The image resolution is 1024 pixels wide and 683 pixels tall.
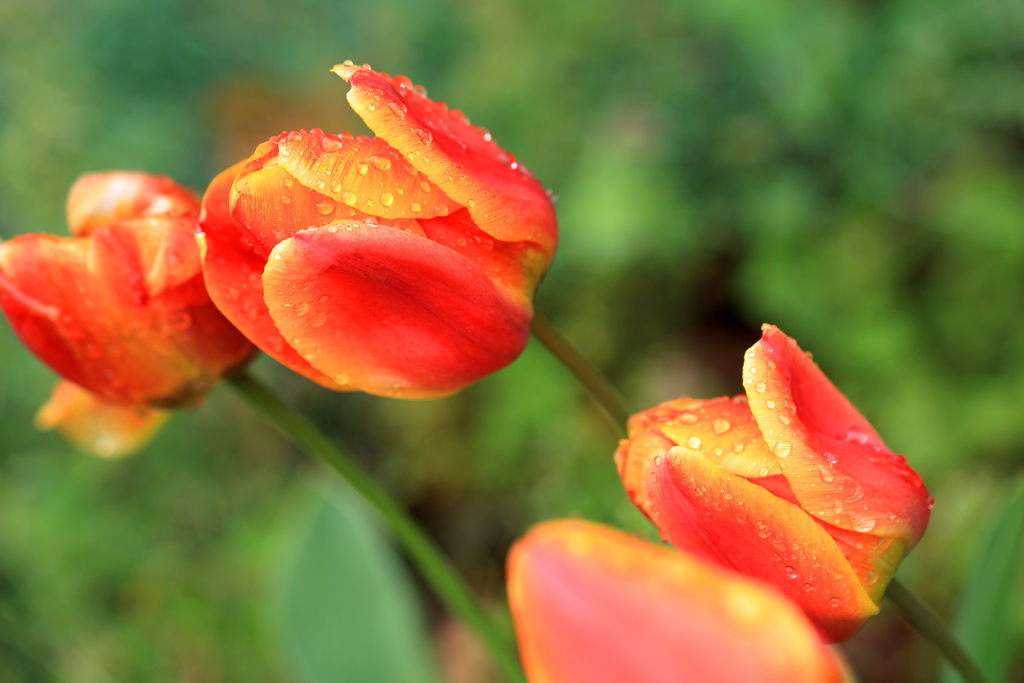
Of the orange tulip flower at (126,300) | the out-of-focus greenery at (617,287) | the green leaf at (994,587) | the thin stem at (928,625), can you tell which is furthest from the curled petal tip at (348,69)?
the out-of-focus greenery at (617,287)

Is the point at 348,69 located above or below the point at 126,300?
above

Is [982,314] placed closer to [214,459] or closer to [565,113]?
[565,113]

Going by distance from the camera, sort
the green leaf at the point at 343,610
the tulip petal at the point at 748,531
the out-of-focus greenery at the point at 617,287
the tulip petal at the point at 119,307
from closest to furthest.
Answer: the tulip petal at the point at 748,531, the tulip petal at the point at 119,307, the green leaf at the point at 343,610, the out-of-focus greenery at the point at 617,287

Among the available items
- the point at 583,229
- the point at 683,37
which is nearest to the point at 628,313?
the point at 583,229

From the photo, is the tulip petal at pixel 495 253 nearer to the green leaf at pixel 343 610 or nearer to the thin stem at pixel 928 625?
the thin stem at pixel 928 625

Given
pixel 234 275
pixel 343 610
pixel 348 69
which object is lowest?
pixel 343 610

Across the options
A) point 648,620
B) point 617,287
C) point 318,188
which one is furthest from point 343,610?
point 617,287

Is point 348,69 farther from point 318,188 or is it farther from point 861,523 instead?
point 861,523
